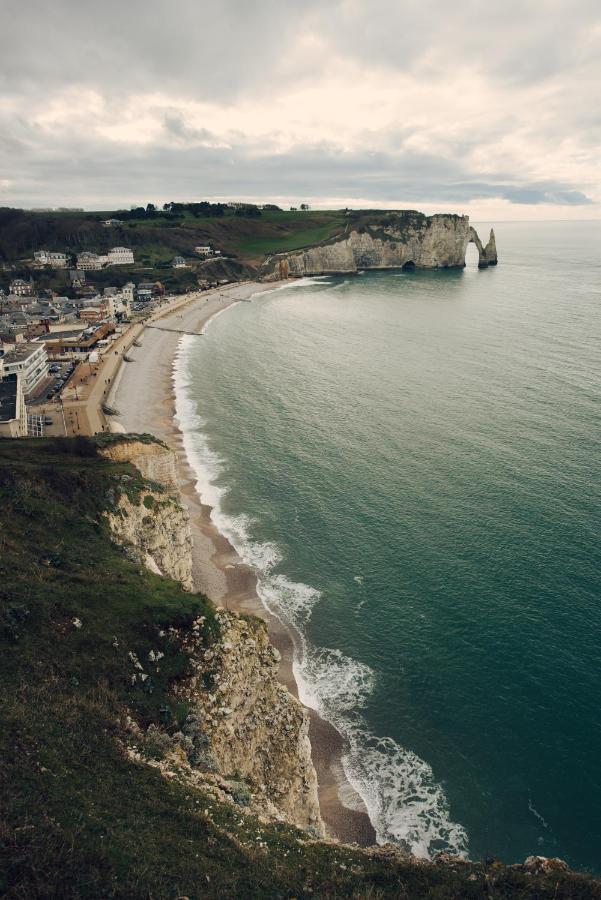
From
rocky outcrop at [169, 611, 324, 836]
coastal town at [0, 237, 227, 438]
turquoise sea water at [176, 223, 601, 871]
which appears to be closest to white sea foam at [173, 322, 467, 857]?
turquoise sea water at [176, 223, 601, 871]

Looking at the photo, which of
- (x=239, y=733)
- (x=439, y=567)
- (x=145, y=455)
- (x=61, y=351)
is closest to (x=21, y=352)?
(x=61, y=351)

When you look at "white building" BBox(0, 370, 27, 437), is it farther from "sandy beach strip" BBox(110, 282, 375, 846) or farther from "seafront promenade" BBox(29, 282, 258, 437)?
"sandy beach strip" BBox(110, 282, 375, 846)

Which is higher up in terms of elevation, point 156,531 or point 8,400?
point 8,400

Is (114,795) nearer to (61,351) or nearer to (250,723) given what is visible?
(250,723)

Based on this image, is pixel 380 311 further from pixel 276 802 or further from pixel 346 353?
pixel 276 802

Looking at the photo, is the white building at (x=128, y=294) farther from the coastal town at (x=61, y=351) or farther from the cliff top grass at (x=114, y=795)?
the cliff top grass at (x=114, y=795)

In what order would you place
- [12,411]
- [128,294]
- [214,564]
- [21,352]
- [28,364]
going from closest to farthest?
[214,564], [12,411], [28,364], [21,352], [128,294]
